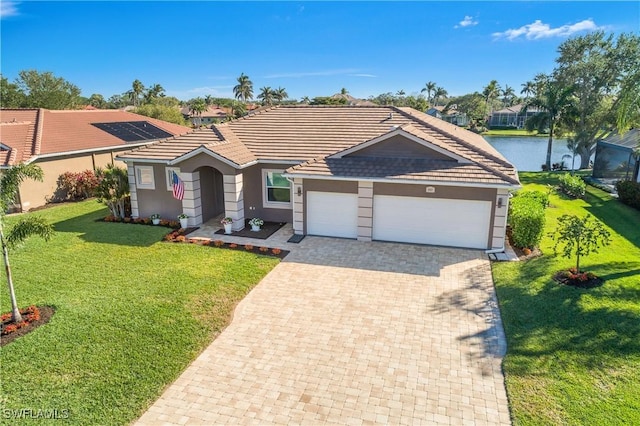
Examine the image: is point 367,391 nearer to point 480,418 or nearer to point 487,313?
point 480,418

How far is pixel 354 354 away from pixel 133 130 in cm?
2850

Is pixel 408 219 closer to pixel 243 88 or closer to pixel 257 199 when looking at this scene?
pixel 257 199

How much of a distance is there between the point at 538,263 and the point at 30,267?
16592 millimetres

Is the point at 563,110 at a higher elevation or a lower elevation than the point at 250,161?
higher

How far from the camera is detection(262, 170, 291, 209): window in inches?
706

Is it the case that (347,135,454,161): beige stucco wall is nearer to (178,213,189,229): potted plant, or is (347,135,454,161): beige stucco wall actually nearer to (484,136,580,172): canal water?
(178,213,189,229): potted plant

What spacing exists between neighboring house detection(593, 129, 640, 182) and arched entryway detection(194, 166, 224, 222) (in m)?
24.4

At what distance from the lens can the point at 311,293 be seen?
11.5 meters

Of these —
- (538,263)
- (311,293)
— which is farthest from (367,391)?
(538,263)

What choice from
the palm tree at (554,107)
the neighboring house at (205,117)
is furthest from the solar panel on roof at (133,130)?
the neighboring house at (205,117)

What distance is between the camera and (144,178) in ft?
61.4

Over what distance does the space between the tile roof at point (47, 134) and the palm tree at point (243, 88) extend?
77705mm

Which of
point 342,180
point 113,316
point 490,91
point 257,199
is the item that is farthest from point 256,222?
point 490,91

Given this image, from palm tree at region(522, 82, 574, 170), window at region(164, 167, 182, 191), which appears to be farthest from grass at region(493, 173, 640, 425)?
palm tree at region(522, 82, 574, 170)
